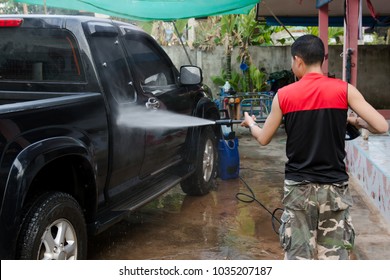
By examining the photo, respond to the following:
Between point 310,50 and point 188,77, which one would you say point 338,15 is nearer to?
point 188,77

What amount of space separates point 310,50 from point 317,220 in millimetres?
1011

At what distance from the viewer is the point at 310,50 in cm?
277

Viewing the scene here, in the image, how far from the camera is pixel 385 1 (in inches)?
341

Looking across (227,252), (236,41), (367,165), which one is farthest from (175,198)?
(236,41)

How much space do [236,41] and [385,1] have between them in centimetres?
504

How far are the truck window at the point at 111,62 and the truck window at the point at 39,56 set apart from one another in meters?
0.17

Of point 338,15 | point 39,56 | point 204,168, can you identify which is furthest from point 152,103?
point 338,15

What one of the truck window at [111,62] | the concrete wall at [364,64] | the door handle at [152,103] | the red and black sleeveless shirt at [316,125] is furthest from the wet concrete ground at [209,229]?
the concrete wall at [364,64]

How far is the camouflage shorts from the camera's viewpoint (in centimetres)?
283

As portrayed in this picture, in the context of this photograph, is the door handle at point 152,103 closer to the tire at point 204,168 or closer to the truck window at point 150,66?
the truck window at point 150,66

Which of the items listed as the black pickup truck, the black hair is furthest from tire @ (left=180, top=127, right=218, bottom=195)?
the black hair

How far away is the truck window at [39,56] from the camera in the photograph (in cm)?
390

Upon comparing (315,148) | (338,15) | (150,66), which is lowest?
(315,148)

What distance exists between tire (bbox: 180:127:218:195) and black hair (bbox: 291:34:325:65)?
2.94 m
